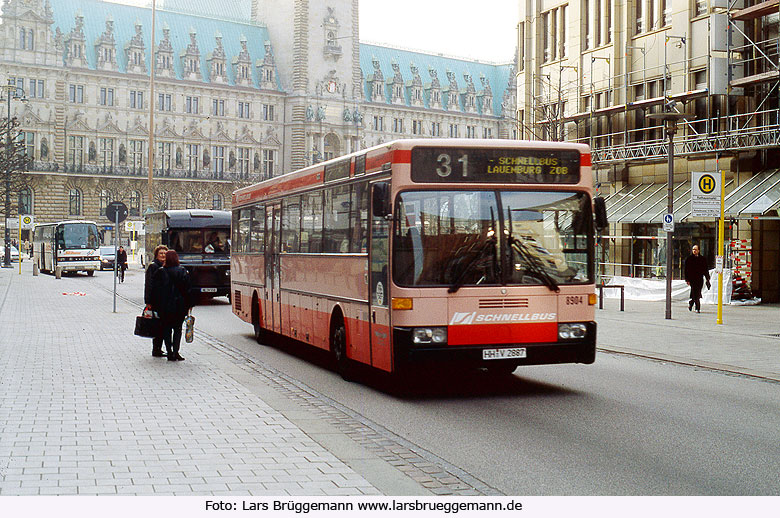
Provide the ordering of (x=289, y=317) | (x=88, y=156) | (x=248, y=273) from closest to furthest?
(x=289, y=317)
(x=248, y=273)
(x=88, y=156)

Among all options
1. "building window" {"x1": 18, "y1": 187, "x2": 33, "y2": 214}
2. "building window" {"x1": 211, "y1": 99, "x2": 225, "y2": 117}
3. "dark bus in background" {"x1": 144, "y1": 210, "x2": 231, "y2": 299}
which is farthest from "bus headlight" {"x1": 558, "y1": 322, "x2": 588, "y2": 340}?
"building window" {"x1": 211, "y1": 99, "x2": 225, "y2": 117}

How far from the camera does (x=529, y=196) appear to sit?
1198 cm

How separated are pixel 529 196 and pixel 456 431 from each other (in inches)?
131

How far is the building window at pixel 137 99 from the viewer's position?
350 ft

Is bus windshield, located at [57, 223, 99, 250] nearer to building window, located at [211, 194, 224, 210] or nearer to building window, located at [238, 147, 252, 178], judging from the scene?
building window, located at [211, 194, 224, 210]

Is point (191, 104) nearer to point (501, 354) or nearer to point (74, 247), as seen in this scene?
point (74, 247)

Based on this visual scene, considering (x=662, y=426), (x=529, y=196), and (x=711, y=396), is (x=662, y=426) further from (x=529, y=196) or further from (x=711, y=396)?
(x=529, y=196)

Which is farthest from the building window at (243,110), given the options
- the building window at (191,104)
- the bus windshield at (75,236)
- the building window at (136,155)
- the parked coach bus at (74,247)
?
the bus windshield at (75,236)

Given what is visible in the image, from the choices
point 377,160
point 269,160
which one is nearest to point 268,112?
point 269,160

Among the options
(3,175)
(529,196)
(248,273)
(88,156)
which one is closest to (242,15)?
(88,156)

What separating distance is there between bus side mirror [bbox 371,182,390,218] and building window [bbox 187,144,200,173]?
10051 cm

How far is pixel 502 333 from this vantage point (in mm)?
11781

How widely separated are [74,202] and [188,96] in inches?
682

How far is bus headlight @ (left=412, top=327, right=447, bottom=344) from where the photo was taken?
11.5 m
